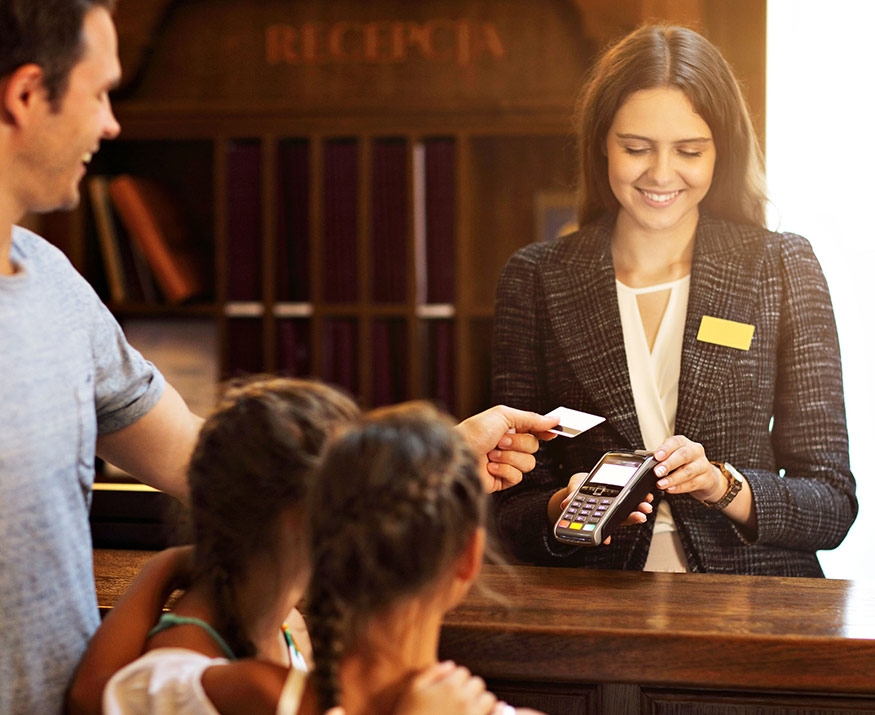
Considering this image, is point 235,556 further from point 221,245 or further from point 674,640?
point 221,245

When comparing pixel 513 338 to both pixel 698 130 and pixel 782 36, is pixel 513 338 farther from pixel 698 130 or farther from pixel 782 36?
pixel 782 36

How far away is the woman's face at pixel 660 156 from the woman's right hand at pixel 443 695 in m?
1.05

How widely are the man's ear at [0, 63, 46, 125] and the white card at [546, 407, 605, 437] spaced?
35.6 inches

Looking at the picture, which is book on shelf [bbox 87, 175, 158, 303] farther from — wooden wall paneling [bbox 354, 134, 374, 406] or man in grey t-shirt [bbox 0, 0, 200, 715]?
man in grey t-shirt [bbox 0, 0, 200, 715]

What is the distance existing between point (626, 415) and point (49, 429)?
3.21ft

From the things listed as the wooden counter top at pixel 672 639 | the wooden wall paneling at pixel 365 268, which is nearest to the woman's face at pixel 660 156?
the wooden counter top at pixel 672 639

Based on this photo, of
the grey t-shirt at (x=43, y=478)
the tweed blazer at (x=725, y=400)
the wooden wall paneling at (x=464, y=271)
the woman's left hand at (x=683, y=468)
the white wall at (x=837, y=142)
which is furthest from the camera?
the wooden wall paneling at (x=464, y=271)

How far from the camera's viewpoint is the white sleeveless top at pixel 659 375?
1680 mm

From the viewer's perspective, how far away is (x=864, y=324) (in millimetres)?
2613

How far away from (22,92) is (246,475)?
1.43 ft

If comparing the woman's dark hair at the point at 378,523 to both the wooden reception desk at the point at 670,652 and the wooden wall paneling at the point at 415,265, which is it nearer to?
the wooden reception desk at the point at 670,652

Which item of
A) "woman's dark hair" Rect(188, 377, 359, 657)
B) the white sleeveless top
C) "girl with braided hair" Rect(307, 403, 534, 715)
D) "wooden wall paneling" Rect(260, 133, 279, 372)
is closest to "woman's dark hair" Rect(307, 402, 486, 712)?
"girl with braided hair" Rect(307, 403, 534, 715)

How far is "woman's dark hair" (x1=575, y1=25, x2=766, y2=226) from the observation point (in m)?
1.68

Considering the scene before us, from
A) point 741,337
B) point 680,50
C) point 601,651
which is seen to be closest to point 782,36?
point 680,50
